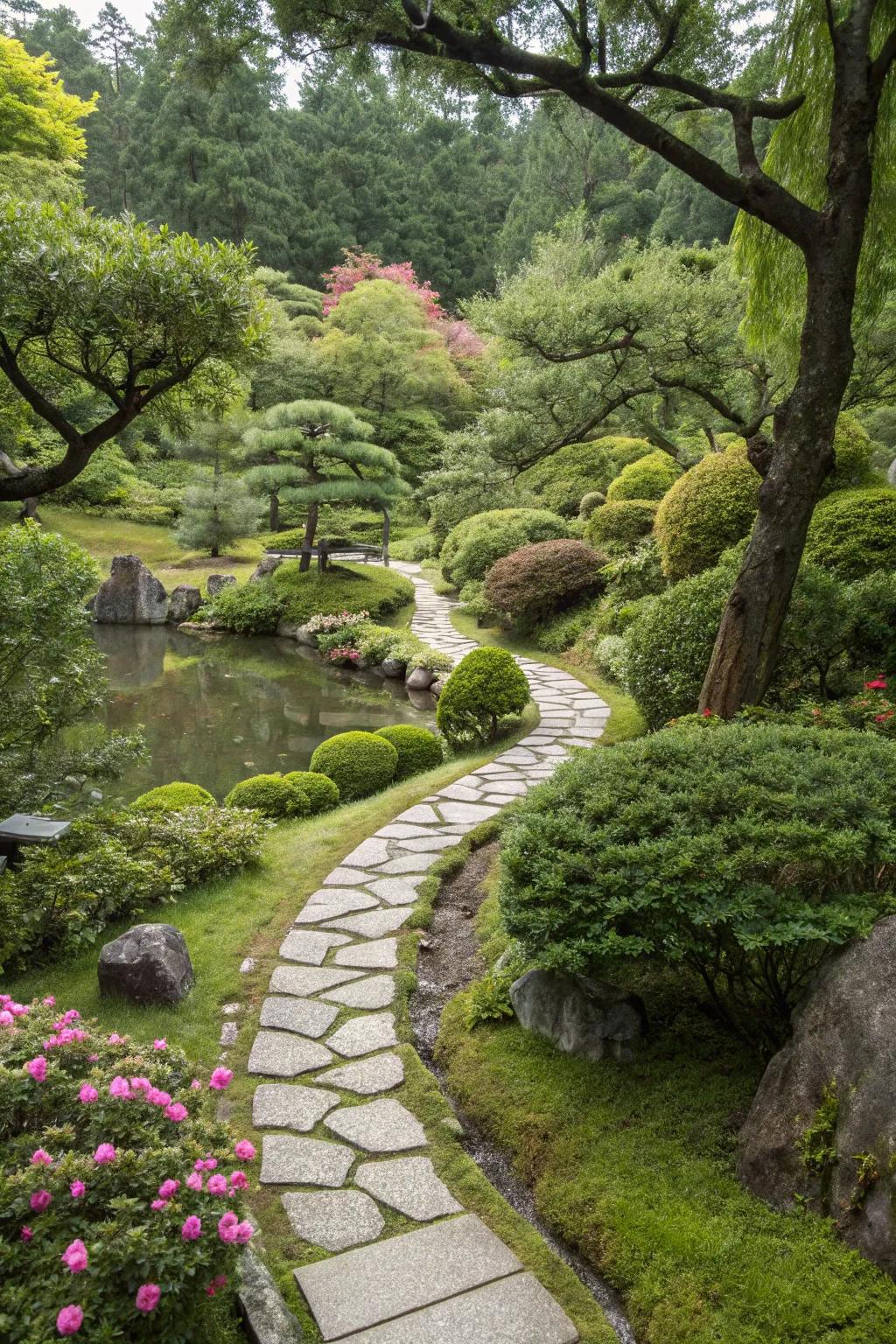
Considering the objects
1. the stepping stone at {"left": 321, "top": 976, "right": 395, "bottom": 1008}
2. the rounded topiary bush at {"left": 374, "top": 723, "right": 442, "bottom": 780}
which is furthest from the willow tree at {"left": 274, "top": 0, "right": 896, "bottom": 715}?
the rounded topiary bush at {"left": 374, "top": 723, "right": 442, "bottom": 780}

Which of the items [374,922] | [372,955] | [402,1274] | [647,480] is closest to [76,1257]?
[402,1274]

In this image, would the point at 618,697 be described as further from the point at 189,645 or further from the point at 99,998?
the point at 189,645

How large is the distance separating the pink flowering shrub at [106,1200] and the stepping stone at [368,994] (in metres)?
1.39

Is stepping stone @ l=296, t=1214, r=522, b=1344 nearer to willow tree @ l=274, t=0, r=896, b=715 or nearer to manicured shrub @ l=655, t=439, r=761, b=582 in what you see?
willow tree @ l=274, t=0, r=896, b=715

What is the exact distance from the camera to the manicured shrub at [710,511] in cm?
755

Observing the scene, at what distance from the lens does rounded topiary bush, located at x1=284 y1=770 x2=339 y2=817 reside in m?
5.80

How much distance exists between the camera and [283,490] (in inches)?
531

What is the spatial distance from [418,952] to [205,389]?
353 cm

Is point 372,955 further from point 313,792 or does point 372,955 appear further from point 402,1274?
point 313,792

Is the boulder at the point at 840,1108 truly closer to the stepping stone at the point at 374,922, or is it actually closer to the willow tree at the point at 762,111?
the stepping stone at the point at 374,922

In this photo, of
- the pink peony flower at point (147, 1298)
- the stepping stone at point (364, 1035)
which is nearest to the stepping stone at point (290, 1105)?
the stepping stone at point (364, 1035)

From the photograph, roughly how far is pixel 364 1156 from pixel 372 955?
1.20 meters

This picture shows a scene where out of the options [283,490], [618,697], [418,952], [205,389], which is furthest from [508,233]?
[418,952]

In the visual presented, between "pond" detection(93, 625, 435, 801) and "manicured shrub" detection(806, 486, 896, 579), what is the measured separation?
4.52 m
